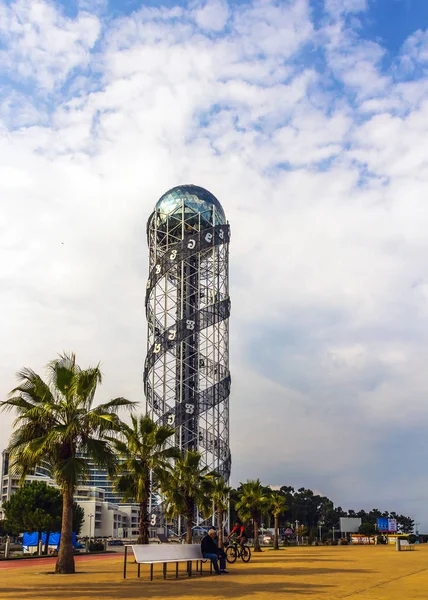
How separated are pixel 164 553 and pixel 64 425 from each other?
5.48m

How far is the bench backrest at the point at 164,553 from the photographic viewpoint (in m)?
18.0

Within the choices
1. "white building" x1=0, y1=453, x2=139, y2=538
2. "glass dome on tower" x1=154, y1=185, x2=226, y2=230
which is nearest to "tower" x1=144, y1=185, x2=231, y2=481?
"glass dome on tower" x1=154, y1=185, x2=226, y2=230

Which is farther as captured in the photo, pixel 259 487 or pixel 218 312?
pixel 218 312

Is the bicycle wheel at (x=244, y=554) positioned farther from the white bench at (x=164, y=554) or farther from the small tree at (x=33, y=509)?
the small tree at (x=33, y=509)

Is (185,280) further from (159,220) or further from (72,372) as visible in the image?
(72,372)

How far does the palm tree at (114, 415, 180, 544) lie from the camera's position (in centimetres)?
2839

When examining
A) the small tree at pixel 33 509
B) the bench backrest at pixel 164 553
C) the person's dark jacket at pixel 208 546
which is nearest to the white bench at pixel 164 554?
the bench backrest at pixel 164 553

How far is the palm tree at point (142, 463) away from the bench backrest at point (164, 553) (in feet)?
26.7

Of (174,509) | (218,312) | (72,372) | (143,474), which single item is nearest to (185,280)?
(218,312)

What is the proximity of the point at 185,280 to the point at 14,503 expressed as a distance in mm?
31218

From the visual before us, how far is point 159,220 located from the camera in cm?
8275

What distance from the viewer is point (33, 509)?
63969 mm

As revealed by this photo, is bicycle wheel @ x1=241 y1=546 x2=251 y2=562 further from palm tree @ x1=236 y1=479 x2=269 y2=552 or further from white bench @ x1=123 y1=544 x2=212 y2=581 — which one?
palm tree @ x1=236 y1=479 x2=269 y2=552

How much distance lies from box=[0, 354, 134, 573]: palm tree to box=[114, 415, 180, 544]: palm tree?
5589 mm
